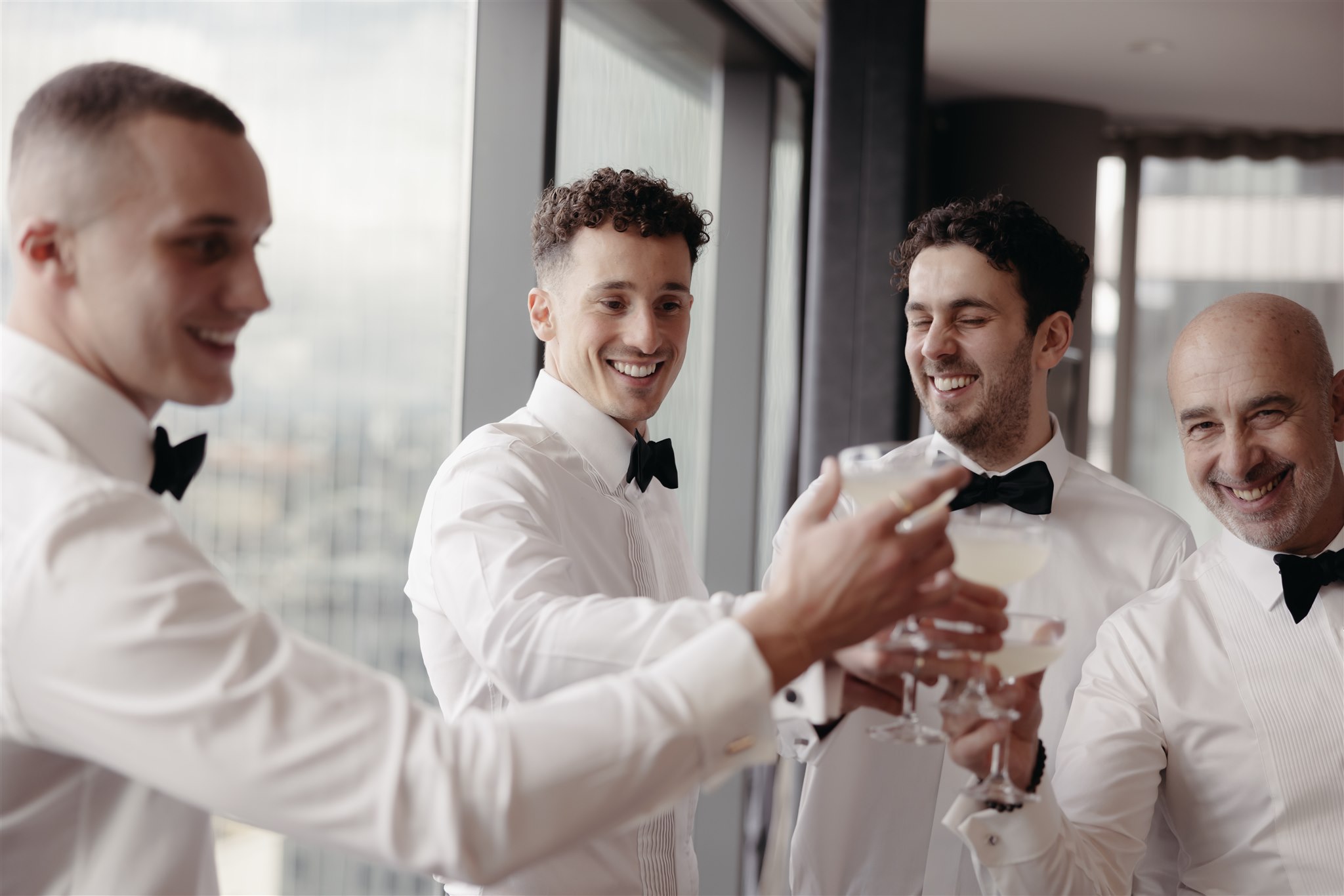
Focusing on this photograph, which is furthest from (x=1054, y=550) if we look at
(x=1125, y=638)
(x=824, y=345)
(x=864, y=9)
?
(x=864, y=9)

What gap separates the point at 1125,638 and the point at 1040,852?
1.73ft

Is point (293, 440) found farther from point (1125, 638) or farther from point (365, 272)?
point (1125, 638)

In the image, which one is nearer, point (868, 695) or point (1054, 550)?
point (868, 695)

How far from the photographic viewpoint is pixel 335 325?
3059 millimetres

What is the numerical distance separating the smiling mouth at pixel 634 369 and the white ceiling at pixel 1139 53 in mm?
2659

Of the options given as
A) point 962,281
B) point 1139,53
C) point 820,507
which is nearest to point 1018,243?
point 962,281

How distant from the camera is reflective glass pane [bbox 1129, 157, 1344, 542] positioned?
21.4 feet

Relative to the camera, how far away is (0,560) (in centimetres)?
107

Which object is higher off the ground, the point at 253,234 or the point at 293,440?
the point at 253,234

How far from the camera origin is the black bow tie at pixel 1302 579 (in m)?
1.93

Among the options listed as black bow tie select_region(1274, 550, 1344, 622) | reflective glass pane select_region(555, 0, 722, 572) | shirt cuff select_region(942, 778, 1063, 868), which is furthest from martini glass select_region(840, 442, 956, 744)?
reflective glass pane select_region(555, 0, 722, 572)

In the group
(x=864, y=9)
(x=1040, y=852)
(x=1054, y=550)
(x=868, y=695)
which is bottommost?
(x=1040, y=852)

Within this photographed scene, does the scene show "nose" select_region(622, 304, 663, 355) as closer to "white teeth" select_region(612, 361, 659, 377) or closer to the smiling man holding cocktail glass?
"white teeth" select_region(612, 361, 659, 377)

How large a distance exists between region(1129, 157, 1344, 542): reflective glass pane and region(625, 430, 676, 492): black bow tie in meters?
5.04
